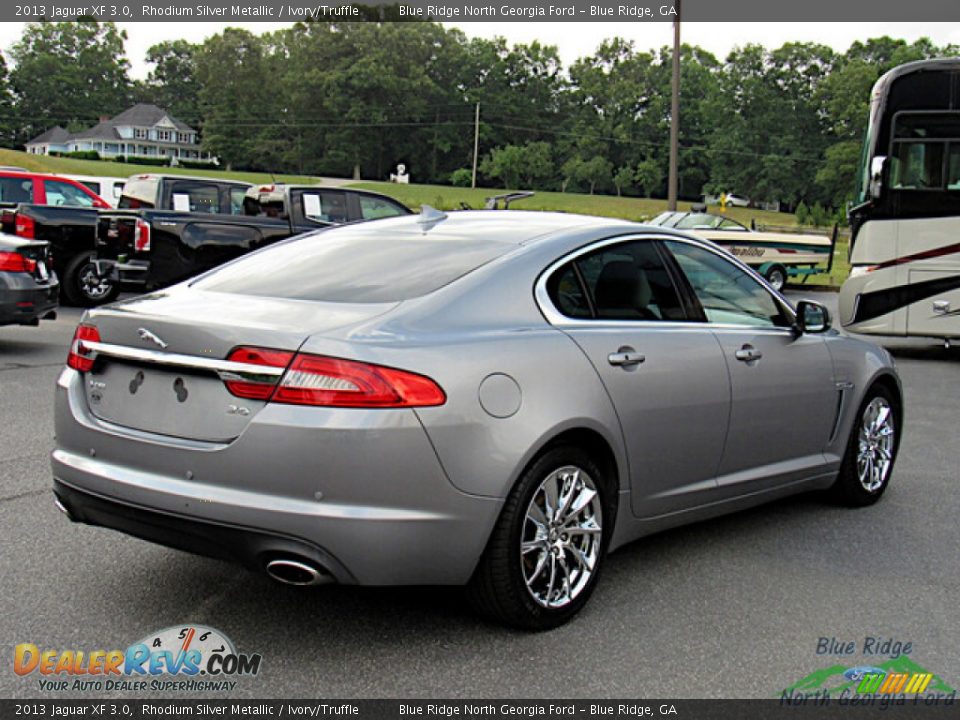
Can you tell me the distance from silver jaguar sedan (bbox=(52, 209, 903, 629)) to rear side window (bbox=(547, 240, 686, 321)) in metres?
0.01

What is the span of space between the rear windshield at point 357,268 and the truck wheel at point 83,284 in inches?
458

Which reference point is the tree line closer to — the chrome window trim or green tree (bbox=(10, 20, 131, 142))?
green tree (bbox=(10, 20, 131, 142))

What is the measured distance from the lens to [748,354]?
5.14m

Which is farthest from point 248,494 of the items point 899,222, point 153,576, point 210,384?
point 899,222

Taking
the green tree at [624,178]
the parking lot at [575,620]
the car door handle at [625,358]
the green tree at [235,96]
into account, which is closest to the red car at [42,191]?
the parking lot at [575,620]

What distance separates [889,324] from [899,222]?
127 centimetres

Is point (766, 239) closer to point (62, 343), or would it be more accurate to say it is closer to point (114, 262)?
point (114, 262)

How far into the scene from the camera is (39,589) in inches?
170

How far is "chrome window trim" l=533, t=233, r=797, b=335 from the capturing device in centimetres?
429

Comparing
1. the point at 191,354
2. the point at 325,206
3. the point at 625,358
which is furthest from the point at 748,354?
the point at 325,206

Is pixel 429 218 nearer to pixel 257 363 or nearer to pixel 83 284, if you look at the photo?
pixel 257 363

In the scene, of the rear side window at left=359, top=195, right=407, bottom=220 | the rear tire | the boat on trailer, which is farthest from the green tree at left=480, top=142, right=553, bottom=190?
the rear tire

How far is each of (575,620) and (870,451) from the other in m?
2.82
